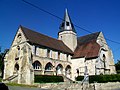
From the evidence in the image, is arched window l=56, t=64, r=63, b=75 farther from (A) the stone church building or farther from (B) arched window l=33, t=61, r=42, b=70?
(B) arched window l=33, t=61, r=42, b=70

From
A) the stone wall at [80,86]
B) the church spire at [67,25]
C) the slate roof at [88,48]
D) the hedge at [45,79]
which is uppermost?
the church spire at [67,25]

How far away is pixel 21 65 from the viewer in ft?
105

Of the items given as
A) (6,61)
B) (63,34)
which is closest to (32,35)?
(6,61)

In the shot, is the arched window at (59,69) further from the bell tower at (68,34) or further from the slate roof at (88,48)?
the bell tower at (68,34)

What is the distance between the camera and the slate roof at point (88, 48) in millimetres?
38000

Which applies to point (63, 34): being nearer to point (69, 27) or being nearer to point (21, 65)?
point (69, 27)

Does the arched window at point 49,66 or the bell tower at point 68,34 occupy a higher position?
the bell tower at point 68,34

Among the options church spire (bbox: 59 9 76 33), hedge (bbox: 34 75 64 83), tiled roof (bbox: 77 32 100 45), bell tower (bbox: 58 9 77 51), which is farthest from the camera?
church spire (bbox: 59 9 76 33)

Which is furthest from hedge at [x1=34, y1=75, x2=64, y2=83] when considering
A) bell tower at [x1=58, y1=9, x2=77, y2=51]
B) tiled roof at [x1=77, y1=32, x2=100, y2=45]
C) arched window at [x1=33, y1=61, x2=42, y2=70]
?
tiled roof at [x1=77, y1=32, x2=100, y2=45]

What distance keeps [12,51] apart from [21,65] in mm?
5355

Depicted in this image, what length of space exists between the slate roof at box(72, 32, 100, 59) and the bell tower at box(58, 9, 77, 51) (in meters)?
1.53

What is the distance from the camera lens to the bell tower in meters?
43.9

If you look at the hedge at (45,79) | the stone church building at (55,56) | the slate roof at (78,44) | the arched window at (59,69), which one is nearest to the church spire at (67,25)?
the stone church building at (55,56)

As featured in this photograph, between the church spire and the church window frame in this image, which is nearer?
the church window frame
